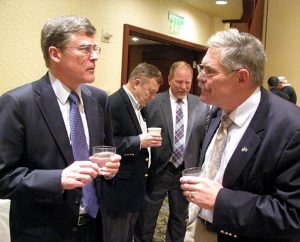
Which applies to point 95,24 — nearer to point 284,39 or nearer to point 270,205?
point 270,205

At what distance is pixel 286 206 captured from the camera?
134 cm

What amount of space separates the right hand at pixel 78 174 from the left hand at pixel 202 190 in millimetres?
379

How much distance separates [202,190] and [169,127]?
2.15 metres

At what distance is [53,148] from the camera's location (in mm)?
1652

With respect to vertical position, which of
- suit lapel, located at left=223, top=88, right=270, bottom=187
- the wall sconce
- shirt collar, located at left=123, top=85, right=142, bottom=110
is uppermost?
the wall sconce

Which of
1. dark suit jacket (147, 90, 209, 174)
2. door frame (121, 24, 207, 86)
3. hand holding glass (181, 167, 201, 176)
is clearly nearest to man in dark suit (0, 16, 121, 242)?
hand holding glass (181, 167, 201, 176)

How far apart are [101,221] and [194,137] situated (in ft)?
5.66

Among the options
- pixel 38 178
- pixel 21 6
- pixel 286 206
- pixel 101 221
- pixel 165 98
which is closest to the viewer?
pixel 286 206

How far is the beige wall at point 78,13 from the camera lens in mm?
3070

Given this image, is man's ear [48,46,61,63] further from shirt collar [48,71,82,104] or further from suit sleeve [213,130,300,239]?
suit sleeve [213,130,300,239]

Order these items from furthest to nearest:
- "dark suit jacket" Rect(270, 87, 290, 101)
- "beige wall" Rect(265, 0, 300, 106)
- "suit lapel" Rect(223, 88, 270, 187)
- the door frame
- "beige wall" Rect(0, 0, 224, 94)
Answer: "beige wall" Rect(265, 0, 300, 106)
"dark suit jacket" Rect(270, 87, 290, 101)
the door frame
"beige wall" Rect(0, 0, 224, 94)
"suit lapel" Rect(223, 88, 270, 187)

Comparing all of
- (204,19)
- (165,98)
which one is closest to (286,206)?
(165,98)

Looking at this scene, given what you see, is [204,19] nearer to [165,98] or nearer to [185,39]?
[185,39]

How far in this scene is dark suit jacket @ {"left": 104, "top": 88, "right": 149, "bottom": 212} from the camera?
9.68ft
